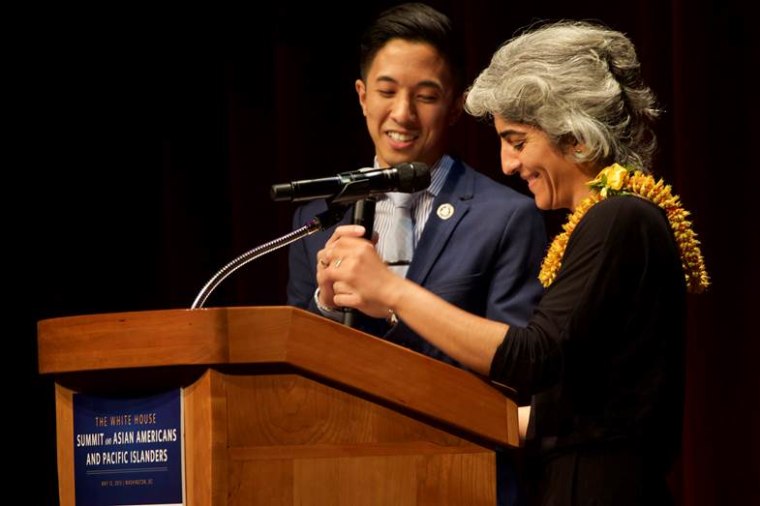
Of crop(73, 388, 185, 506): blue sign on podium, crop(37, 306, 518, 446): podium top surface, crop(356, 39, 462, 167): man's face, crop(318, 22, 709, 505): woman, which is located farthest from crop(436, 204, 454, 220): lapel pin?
crop(73, 388, 185, 506): blue sign on podium

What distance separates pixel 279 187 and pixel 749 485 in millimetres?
1459

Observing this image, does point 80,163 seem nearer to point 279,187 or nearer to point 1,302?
point 1,302

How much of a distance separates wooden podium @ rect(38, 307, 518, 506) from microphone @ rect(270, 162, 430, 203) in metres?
0.23

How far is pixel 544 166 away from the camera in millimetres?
1762

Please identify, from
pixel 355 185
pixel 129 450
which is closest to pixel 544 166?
pixel 355 185

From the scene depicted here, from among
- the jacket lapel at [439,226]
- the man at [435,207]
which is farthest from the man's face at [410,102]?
the jacket lapel at [439,226]

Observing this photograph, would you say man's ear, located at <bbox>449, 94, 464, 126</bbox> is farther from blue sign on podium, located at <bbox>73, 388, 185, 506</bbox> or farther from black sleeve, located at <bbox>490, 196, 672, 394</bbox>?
blue sign on podium, located at <bbox>73, 388, 185, 506</bbox>

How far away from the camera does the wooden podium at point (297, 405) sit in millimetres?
1396

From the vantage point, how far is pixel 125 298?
3.59 meters

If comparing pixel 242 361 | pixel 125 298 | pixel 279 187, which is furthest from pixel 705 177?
pixel 125 298

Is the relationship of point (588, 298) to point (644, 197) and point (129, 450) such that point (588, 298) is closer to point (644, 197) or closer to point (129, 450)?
point (644, 197)

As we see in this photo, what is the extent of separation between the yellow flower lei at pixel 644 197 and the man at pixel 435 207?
0.83 feet

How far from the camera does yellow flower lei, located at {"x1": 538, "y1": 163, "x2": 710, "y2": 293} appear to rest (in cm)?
166

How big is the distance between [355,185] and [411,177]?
111mm
